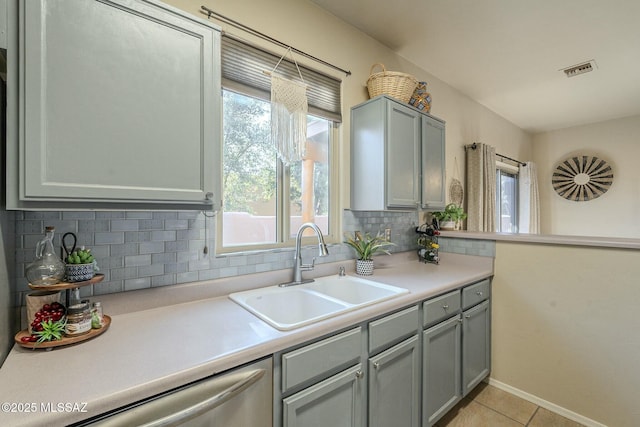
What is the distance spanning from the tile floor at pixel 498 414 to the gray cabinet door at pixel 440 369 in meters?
0.15

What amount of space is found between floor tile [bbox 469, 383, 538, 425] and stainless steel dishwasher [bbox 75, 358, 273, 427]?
1811 millimetres

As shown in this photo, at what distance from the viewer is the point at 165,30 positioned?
1.04 metres

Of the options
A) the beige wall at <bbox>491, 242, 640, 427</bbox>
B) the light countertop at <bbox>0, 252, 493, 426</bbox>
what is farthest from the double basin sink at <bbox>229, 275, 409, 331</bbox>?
the beige wall at <bbox>491, 242, 640, 427</bbox>

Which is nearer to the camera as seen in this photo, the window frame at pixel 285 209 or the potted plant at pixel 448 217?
the window frame at pixel 285 209

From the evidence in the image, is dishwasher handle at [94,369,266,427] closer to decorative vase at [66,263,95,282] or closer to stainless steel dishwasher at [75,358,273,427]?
stainless steel dishwasher at [75,358,273,427]

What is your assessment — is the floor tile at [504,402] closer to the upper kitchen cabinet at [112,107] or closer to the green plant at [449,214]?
the green plant at [449,214]

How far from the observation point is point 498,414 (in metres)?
1.89

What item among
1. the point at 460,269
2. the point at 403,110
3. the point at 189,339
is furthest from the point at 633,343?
the point at 189,339

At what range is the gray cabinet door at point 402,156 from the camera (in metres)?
1.93

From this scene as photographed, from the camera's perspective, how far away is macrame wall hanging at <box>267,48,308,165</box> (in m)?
1.67

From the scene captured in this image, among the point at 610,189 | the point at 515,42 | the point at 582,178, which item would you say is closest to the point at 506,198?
the point at 582,178

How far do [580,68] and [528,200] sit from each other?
219cm

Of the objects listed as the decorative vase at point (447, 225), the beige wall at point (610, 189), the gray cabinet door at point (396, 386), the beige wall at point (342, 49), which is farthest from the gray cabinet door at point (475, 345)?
the beige wall at point (610, 189)

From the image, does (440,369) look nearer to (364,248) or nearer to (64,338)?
(364,248)
